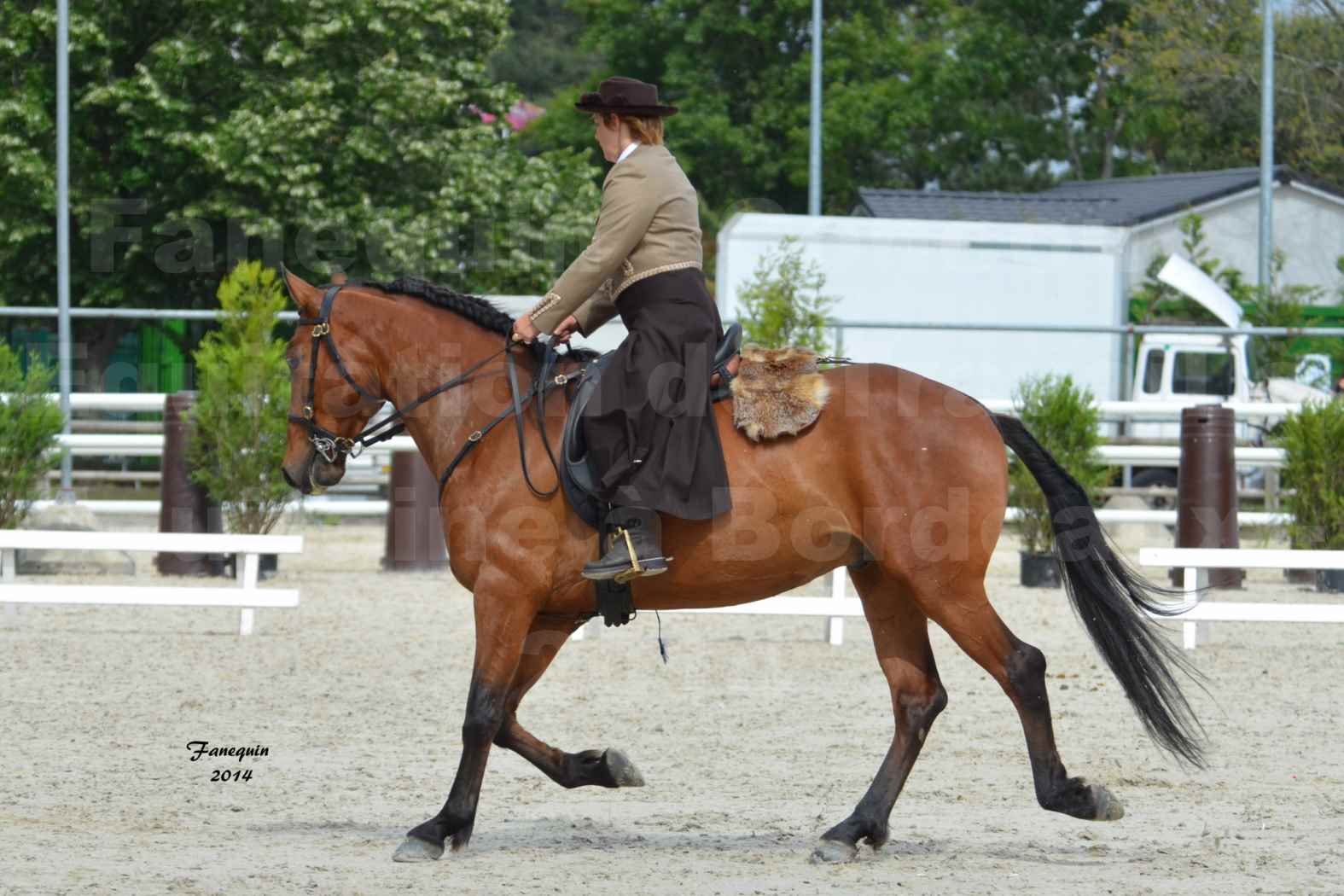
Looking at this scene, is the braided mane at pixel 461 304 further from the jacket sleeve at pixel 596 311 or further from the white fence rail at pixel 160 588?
the white fence rail at pixel 160 588

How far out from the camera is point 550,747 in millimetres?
6133

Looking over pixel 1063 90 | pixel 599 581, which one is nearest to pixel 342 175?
pixel 599 581

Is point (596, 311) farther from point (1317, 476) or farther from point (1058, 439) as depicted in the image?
point (1317, 476)

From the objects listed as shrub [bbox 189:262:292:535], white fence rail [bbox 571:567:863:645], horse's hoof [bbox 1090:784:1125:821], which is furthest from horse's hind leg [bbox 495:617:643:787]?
shrub [bbox 189:262:292:535]

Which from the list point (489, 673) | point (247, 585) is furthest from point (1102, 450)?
point (489, 673)

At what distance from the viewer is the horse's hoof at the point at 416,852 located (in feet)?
18.3

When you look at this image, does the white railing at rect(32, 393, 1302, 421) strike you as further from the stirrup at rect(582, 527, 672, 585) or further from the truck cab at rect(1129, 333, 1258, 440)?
the stirrup at rect(582, 527, 672, 585)

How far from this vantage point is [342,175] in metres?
24.0

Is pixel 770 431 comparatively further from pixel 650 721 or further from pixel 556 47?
pixel 556 47

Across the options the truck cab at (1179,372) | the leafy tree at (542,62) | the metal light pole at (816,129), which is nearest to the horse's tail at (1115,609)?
the truck cab at (1179,372)

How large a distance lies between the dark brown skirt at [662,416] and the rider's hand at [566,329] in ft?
0.78

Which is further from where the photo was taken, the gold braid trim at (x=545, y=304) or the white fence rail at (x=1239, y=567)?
the white fence rail at (x=1239, y=567)

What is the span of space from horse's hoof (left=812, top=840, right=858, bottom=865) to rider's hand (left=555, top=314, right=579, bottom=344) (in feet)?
6.57

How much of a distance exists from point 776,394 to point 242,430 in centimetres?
845
